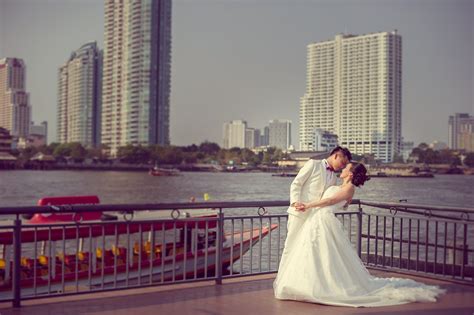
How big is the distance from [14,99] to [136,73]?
24.4 meters

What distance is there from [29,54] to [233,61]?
9530 cm

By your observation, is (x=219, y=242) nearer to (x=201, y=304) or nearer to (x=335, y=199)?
(x=201, y=304)

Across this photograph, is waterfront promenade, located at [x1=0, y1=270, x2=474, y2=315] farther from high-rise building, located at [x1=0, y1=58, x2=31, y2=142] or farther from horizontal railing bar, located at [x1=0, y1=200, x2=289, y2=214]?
high-rise building, located at [x1=0, y1=58, x2=31, y2=142]

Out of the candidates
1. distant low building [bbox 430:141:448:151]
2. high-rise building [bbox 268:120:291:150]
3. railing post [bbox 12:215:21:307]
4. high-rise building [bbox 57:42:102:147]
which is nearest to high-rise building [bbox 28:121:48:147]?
high-rise building [bbox 57:42:102:147]

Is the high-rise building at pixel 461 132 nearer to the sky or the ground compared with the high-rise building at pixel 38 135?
nearer to the ground

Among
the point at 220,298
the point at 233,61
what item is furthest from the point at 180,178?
the point at 220,298

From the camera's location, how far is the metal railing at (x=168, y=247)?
19.6ft

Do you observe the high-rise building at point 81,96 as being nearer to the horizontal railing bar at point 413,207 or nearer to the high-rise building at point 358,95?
the high-rise building at point 358,95

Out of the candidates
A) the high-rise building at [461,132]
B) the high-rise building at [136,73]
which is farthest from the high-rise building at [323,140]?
the high-rise building at [136,73]

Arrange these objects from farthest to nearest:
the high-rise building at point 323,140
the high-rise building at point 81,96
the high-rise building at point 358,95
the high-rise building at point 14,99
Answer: the high-rise building at point 81,96 < the high-rise building at point 14,99 < the high-rise building at point 358,95 < the high-rise building at point 323,140

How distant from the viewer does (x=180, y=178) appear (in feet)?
258

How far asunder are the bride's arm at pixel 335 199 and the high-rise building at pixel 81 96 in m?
128

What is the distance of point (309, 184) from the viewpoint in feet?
20.5

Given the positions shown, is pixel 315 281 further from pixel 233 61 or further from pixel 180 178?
pixel 180 178
